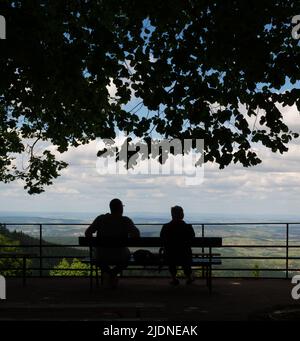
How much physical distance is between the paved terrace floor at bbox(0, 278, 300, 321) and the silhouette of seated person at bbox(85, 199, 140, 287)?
17.1 inches

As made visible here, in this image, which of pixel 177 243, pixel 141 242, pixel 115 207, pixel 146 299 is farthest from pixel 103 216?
pixel 146 299

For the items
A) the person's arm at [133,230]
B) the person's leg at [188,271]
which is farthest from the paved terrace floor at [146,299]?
the person's arm at [133,230]

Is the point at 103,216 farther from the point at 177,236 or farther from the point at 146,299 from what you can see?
the point at 146,299

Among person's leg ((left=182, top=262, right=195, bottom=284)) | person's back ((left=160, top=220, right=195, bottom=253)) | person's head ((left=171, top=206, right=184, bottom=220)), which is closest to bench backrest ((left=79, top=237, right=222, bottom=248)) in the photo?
person's back ((left=160, top=220, right=195, bottom=253))

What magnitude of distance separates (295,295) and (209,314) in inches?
105

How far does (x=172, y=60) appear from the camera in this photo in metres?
9.27

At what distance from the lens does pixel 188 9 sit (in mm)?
9336

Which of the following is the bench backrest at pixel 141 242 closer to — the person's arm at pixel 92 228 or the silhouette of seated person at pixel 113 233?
the silhouette of seated person at pixel 113 233

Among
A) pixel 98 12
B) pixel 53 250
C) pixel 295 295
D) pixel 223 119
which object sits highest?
pixel 98 12

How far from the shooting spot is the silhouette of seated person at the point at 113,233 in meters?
11.1

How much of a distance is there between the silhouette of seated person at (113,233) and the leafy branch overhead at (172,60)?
1.65 metres

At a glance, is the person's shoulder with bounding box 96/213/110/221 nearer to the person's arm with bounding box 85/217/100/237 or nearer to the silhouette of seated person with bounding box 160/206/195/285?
the person's arm with bounding box 85/217/100/237
